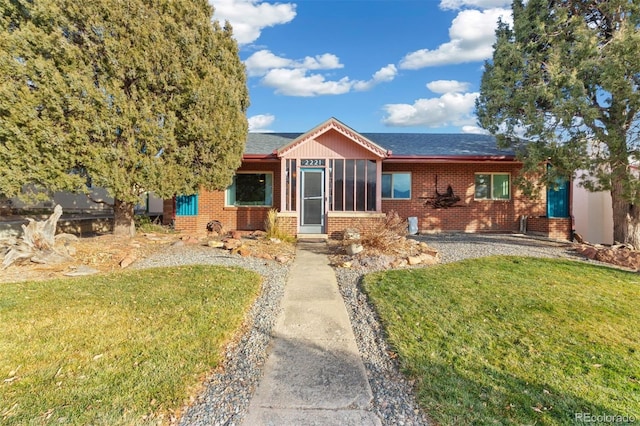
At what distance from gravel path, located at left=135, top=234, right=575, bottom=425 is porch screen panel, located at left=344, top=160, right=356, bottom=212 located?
462 cm

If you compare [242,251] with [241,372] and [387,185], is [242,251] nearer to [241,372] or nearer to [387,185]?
[241,372]

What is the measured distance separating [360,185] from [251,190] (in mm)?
4359

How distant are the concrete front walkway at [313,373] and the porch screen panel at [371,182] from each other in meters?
6.46

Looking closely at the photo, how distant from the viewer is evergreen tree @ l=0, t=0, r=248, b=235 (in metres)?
6.88

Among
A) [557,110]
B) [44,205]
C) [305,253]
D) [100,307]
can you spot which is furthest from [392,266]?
[44,205]

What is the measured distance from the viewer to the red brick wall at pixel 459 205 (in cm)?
1252

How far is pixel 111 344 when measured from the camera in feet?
11.6

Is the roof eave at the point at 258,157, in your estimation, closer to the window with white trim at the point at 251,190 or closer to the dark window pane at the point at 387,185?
the window with white trim at the point at 251,190

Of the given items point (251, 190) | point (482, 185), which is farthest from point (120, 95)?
point (482, 185)

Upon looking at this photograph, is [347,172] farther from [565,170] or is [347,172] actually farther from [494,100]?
[565,170]

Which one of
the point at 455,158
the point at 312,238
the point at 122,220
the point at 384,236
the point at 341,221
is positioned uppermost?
the point at 455,158

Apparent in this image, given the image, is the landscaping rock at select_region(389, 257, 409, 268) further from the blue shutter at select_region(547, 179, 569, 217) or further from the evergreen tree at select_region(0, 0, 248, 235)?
the blue shutter at select_region(547, 179, 569, 217)

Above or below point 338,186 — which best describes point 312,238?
below

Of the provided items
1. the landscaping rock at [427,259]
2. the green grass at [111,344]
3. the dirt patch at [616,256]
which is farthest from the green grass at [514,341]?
the green grass at [111,344]
